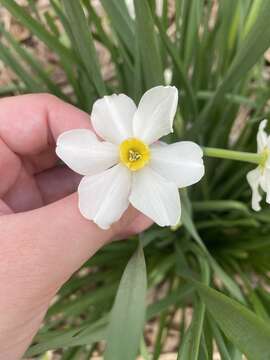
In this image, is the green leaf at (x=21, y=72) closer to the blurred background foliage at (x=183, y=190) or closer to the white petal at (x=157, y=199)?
the blurred background foliage at (x=183, y=190)

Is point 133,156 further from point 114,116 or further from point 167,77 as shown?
point 167,77

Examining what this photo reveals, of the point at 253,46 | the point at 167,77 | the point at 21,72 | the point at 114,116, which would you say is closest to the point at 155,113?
the point at 114,116

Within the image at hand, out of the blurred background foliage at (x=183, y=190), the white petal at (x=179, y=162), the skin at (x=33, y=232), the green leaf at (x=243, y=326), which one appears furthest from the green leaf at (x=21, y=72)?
the green leaf at (x=243, y=326)

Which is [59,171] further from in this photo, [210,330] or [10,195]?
[210,330]

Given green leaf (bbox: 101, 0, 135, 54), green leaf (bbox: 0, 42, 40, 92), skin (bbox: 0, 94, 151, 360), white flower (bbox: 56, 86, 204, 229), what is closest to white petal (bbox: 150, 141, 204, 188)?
white flower (bbox: 56, 86, 204, 229)

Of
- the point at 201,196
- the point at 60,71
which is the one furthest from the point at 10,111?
the point at 60,71

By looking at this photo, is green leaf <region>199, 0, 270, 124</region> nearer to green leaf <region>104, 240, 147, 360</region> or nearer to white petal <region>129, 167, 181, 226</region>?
white petal <region>129, 167, 181, 226</region>
